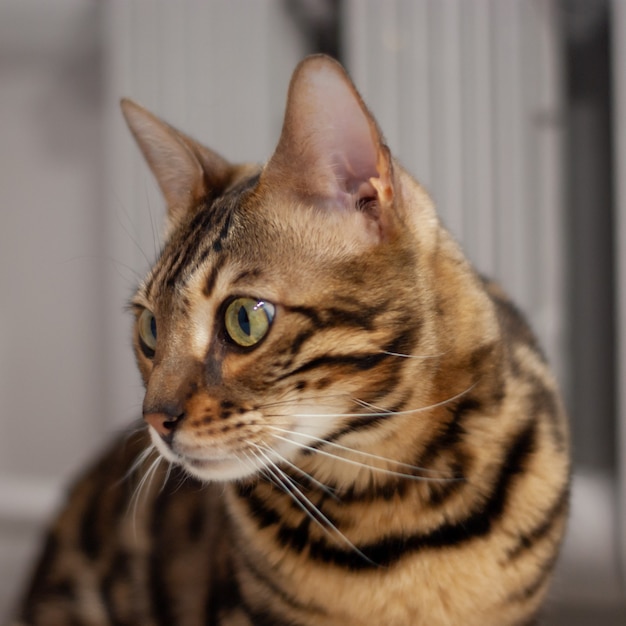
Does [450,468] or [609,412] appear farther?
[609,412]

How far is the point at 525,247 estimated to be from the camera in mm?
1326

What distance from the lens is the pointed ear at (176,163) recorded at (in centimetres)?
81

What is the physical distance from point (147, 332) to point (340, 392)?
0.22 metres

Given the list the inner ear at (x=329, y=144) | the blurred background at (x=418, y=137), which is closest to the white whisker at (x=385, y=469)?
the inner ear at (x=329, y=144)

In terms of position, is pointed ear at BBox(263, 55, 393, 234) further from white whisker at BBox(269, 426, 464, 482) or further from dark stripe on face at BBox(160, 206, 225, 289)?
white whisker at BBox(269, 426, 464, 482)

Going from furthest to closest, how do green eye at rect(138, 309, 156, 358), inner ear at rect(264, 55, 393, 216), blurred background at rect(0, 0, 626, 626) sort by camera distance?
1. blurred background at rect(0, 0, 626, 626)
2. green eye at rect(138, 309, 156, 358)
3. inner ear at rect(264, 55, 393, 216)

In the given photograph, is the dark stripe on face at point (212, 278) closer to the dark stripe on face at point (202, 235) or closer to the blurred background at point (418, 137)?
the dark stripe on face at point (202, 235)

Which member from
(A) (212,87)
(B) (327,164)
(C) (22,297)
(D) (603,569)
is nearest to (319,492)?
(B) (327,164)

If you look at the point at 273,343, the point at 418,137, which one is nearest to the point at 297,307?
the point at 273,343

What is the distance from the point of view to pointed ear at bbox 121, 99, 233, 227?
814mm

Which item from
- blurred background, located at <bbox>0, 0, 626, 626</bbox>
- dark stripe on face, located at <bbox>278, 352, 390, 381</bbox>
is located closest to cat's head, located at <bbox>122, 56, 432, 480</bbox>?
dark stripe on face, located at <bbox>278, 352, 390, 381</bbox>

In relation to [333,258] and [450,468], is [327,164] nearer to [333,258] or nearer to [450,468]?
[333,258]

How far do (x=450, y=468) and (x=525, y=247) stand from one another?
68 centimetres

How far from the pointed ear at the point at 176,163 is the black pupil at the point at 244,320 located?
204 millimetres
